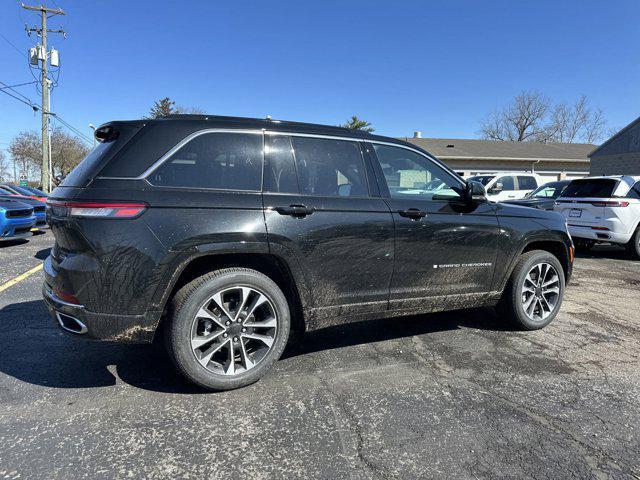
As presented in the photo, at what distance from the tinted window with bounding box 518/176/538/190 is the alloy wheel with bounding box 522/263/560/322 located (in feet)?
40.1

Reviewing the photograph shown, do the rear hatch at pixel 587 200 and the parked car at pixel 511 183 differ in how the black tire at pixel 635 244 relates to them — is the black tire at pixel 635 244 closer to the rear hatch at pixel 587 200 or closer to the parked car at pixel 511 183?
the rear hatch at pixel 587 200

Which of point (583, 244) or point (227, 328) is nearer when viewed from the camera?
point (227, 328)

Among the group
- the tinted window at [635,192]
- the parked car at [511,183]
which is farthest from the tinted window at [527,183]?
the tinted window at [635,192]

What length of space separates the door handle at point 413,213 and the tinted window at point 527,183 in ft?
44.9

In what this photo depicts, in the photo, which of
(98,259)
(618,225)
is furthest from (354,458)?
(618,225)

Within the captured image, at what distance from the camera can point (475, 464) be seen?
241 centimetres

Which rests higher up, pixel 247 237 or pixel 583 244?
pixel 247 237

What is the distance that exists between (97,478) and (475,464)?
1997 mm

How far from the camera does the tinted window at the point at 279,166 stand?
327cm

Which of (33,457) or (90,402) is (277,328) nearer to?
(90,402)

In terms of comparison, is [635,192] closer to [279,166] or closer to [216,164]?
[279,166]

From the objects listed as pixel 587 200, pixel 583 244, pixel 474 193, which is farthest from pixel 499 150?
pixel 474 193

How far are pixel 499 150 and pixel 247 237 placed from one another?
104 ft

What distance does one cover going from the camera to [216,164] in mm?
3146
